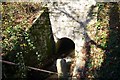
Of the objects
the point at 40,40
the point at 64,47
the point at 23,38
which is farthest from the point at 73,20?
the point at 23,38

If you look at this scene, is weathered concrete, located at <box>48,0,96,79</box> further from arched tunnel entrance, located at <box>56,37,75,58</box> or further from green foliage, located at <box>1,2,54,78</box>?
arched tunnel entrance, located at <box>56,37,75,58</box>

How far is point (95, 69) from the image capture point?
7.55 metres

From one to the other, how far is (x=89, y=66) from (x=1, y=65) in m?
2.64

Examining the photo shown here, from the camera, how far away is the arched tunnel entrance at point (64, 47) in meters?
10.2

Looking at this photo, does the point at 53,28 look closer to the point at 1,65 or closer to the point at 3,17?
the point at 3,17

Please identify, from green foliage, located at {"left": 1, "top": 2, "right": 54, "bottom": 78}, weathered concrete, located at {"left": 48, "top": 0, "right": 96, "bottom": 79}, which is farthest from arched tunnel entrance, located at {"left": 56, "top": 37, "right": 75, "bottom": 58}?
weathered concrete, located at {"left": 48, "top": 0, "right": 96, "bottom": 79}

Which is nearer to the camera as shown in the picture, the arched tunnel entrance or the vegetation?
the vegetation

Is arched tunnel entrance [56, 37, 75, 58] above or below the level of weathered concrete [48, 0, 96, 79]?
below

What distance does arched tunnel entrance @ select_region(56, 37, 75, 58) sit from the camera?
33.5 ft

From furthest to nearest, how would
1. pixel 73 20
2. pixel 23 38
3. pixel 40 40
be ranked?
1. pixel 73 20
2. pixel 40 40
3. pixel 23 38

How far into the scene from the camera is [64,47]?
35.3ft

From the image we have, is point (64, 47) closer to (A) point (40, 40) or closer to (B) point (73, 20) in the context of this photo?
(B) point (73, 20)

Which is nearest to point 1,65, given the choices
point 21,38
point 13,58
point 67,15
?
point 13,58

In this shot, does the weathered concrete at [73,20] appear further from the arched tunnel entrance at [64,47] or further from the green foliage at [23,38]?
the arched tunnel entrance at [64,47]
